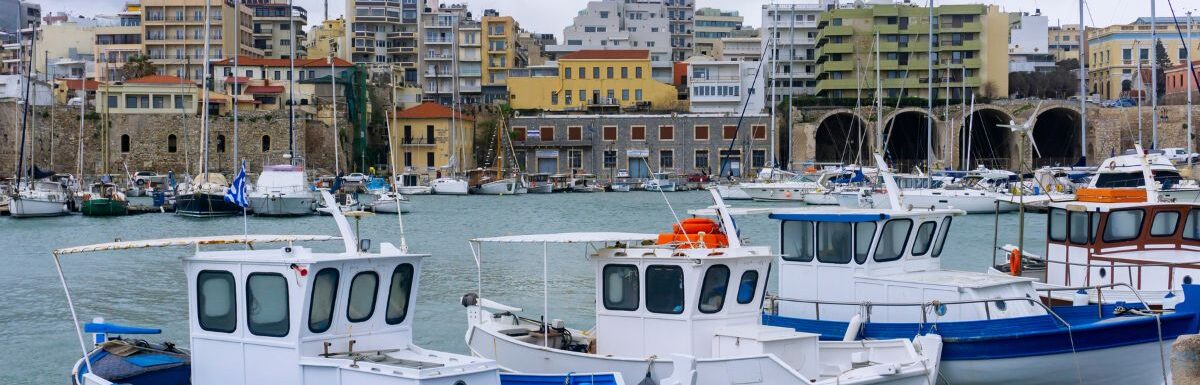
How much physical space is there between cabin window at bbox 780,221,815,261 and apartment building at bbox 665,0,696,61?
9831 centimetres

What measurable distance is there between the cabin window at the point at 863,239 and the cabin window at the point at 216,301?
6.54 m

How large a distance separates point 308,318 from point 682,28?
368ft

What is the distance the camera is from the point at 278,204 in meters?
49.5

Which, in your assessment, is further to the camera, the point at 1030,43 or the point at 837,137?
the point at 1030,43

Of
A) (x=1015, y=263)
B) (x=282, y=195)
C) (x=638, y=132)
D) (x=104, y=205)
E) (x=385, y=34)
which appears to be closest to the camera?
(x=1015, y=263)

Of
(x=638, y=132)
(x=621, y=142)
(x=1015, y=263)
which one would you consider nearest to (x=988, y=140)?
(x=638, y=132)

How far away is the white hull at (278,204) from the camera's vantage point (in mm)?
49375

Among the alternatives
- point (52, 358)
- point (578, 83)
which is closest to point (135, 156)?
point (578, 83)

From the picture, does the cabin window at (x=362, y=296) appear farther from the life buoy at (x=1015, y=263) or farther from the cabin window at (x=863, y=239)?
the life buoy at (x=1015, y=263)

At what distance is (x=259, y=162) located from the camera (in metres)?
73.1

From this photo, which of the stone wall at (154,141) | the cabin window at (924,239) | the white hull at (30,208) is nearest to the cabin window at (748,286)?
the cabin window at (924,239)

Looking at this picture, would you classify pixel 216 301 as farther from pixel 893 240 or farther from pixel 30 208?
pixel 30 208

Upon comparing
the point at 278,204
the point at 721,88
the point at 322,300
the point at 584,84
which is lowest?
the point at 278,204

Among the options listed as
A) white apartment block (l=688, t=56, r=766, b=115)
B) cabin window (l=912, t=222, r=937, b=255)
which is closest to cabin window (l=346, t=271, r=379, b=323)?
cabin window (l=912, t=222, r=937, b=255)
